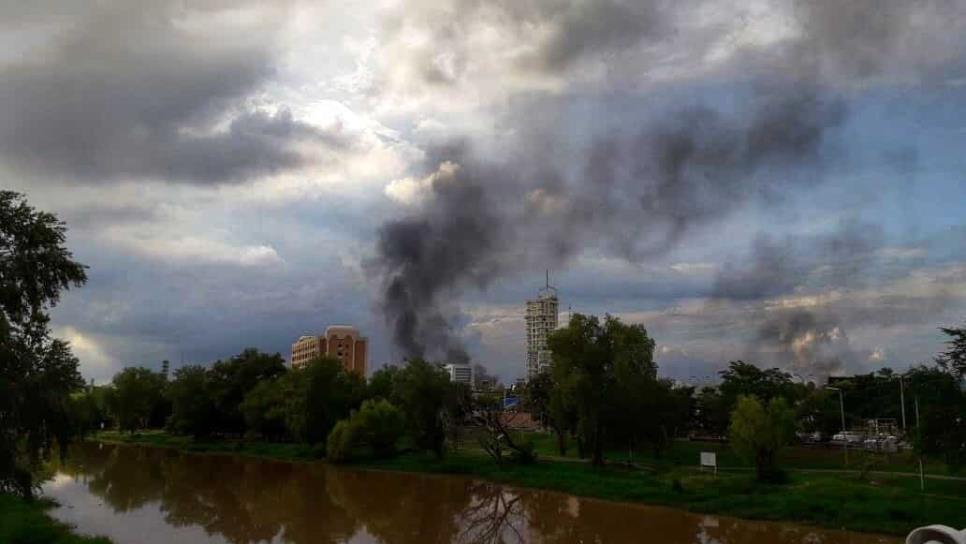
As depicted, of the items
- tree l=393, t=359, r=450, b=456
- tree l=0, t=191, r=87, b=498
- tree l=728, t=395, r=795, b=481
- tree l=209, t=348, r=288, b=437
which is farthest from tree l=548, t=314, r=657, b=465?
tree l=209, t=348, r=288, b=437

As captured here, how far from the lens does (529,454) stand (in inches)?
1654

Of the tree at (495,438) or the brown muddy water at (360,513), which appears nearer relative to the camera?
the brown muddy water at (360,513)

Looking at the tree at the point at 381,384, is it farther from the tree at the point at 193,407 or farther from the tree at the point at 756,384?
the tree at the point at 756,384

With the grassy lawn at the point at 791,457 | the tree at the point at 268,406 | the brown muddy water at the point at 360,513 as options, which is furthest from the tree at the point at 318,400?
the grassy lawn at the point at 791,457

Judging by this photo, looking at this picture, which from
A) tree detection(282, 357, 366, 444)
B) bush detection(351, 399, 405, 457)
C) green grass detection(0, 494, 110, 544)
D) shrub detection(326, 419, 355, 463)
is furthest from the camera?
tree detection(282, 357, 366, 444)

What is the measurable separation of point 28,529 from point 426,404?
101 ft

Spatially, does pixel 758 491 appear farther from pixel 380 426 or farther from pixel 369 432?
pixel 369 432

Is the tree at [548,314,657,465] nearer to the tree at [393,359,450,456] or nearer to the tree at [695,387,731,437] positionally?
the tree at [393,359,450,456]

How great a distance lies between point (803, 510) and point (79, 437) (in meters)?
24.4

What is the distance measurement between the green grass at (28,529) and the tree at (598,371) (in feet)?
84.8

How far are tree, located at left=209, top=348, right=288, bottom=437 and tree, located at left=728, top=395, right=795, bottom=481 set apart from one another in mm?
45012

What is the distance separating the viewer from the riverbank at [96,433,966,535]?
2450 cm

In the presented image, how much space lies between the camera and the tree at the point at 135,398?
7719 centimetres

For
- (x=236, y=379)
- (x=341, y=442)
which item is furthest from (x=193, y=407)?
(x=341, y=442)
